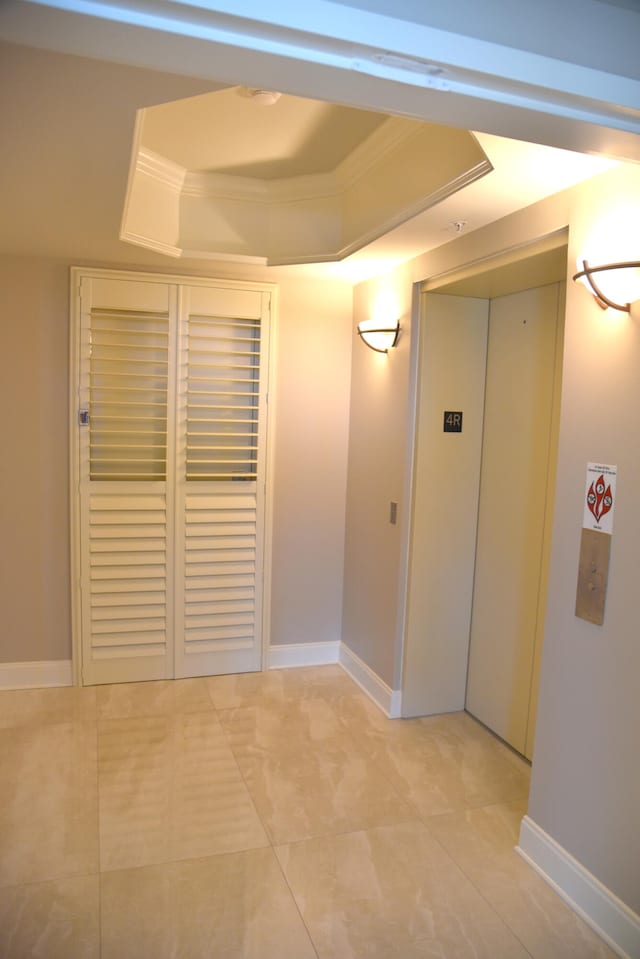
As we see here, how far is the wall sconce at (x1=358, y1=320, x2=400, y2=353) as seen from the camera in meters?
3.54

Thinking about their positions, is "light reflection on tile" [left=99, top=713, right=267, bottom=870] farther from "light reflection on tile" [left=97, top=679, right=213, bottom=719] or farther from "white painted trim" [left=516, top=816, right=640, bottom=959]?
"white painted trim" [left=516, top=816, right=640, bottom=959]

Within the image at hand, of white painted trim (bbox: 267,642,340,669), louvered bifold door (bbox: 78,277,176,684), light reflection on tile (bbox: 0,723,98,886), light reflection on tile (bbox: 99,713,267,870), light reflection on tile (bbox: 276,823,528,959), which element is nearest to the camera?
light reflection on tile (bbox: 276,823,528,959)

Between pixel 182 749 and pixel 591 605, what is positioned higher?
pixel 591 605

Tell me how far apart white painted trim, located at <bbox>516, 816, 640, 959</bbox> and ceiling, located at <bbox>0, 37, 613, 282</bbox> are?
2275mm

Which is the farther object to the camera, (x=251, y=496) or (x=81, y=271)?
(x=251, y=496)

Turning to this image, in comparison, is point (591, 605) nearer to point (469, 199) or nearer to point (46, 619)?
point (469, 199)

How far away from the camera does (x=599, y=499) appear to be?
7.10 feet

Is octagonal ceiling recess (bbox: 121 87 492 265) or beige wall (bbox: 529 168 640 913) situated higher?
octagonal ceiling recess (bbox: 121 87 492 265)

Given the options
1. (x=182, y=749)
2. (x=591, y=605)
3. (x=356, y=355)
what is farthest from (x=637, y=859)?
(x=356, y=355)

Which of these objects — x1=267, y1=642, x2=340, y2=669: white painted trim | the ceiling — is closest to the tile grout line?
x1=267, y1=642, x2=340, y2=669: white painted trim

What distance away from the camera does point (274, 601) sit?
4.22 meters

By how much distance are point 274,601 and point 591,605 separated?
2359 millimetres

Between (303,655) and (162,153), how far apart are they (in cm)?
297

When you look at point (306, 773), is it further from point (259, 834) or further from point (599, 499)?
point (599, 499)
